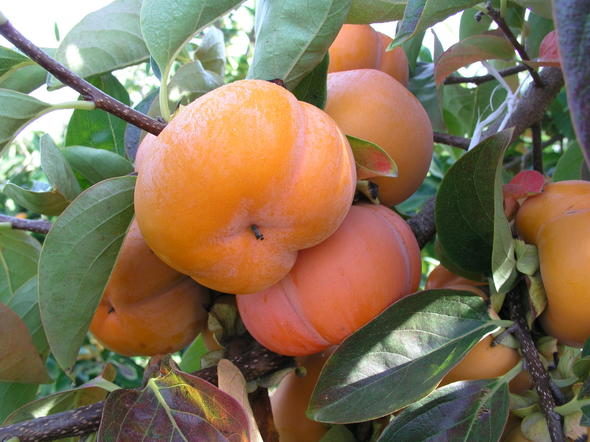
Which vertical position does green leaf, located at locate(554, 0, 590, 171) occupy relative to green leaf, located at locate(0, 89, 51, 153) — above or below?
above

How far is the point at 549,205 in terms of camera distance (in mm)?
1009

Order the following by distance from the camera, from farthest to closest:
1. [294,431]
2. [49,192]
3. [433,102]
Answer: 1. [433,102]
2. [294,431]
3. [49,192]

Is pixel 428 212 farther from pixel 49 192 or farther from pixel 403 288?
pixel 49 192

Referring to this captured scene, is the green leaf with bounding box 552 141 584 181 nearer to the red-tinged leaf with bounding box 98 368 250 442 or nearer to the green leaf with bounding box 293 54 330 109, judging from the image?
the green leaf with bounding box 293 54 330 109

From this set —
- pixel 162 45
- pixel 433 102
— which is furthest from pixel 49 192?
pixel 433 102

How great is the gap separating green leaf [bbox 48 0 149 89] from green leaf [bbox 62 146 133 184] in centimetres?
15

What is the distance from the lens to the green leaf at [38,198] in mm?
1132

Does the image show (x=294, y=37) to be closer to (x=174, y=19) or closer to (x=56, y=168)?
(x=174, y=19)

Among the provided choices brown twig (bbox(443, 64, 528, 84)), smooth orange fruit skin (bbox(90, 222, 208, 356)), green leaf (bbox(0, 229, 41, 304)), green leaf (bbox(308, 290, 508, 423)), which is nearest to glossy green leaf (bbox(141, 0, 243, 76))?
smooth orange fruit skin (bbox(90, 222, 208, 356))

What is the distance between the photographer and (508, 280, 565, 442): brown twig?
93 cm

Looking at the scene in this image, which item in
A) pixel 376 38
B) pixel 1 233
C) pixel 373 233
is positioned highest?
pixel 376 38

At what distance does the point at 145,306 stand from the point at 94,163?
31cm

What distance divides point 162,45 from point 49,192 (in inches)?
14.1

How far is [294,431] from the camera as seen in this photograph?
1.27 m
